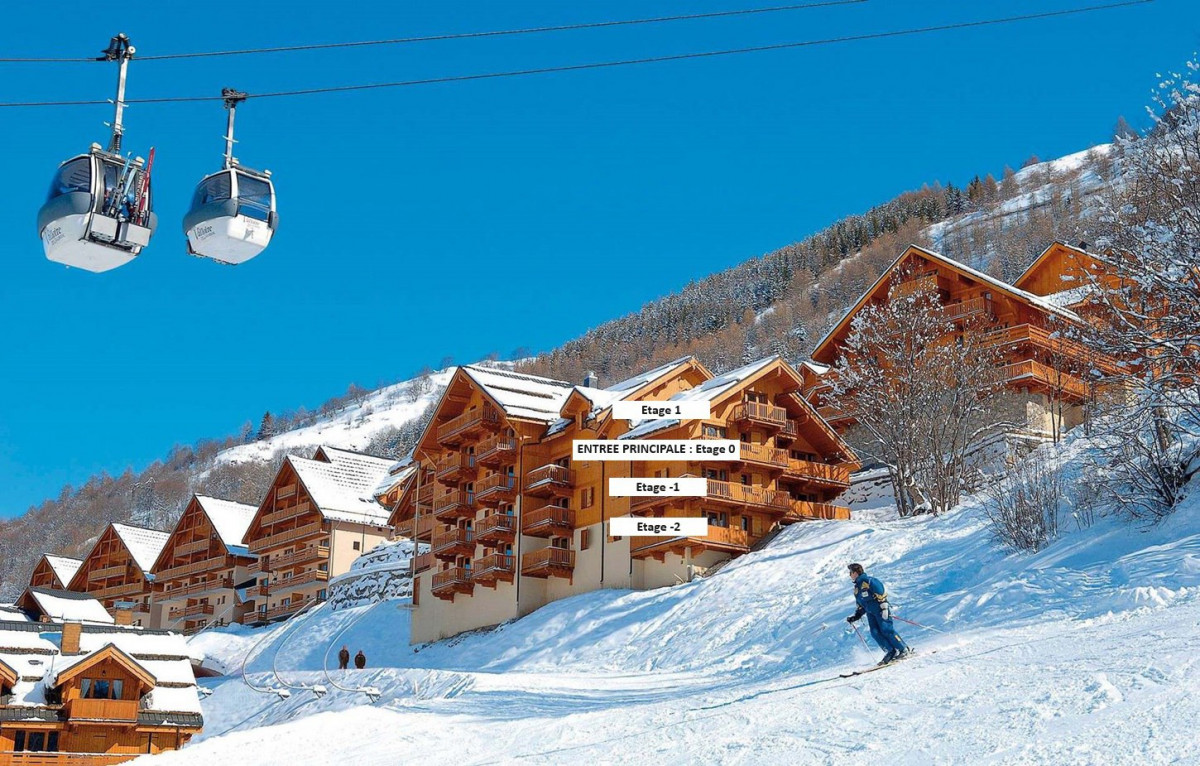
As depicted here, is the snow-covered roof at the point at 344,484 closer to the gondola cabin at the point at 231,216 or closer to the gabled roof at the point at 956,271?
the gabled roof at the point at 956,271

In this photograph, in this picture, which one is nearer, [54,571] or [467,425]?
[467,425]

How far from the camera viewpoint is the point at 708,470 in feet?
152

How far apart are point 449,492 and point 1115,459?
35288 mm

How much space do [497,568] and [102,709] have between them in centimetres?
1458

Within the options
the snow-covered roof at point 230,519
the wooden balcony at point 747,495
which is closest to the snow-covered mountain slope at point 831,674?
the wooden balcony at point 747,495

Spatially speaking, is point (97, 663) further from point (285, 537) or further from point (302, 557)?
point (285, 537)

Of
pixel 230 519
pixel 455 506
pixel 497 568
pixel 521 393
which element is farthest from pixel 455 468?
pixel 230 519

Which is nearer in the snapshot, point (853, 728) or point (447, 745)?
point (853, 728)

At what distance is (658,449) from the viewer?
41.9m

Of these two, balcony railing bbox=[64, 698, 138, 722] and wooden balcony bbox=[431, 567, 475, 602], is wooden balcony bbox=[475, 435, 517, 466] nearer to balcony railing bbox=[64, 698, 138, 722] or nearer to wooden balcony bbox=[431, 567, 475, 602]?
wooden balcony bbox=[431, 567, 475, 602]

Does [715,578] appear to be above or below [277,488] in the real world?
below

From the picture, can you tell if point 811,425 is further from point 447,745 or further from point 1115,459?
point 447,745

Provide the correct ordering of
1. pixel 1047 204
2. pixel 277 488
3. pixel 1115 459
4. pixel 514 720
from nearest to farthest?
1. pixel 514 720
2. pixel 1115 459
3. pixel 277 488
4. pixel 1047 204

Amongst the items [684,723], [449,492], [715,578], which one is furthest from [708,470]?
[684,723]
